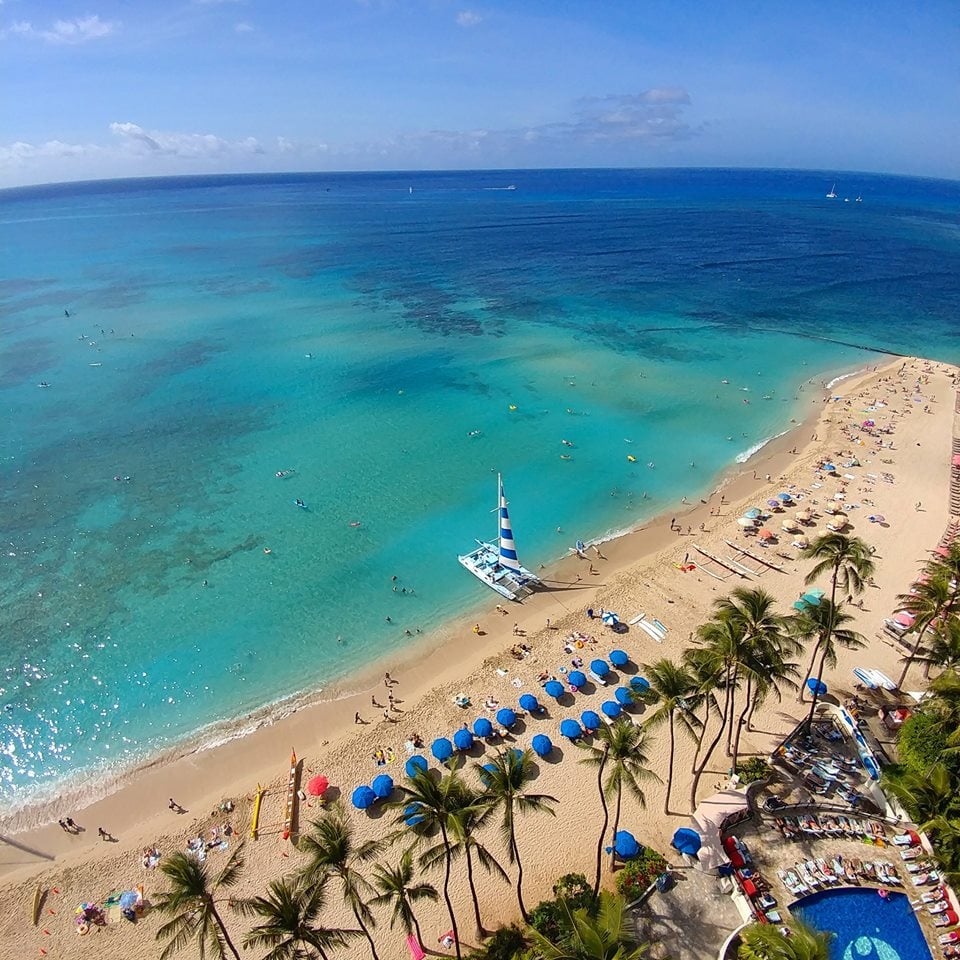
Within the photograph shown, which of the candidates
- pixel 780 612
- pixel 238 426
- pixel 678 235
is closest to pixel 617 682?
pixel 780 612

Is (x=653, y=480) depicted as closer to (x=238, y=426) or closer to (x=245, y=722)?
(x=245, y=722)

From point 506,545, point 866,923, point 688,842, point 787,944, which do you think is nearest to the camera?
point 787,944

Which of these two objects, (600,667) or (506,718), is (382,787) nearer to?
(506,718)

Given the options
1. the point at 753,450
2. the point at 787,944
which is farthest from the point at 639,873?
the point at 753,450

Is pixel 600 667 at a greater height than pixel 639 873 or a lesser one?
greater

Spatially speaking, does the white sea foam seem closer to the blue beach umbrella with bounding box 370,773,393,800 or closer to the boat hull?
the boat hull

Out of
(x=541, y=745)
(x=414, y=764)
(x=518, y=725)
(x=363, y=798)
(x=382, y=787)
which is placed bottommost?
(x=363, y=798)

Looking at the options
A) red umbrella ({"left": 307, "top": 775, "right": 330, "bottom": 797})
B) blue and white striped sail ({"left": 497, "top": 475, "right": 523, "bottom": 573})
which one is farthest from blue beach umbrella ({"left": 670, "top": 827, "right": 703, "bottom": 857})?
blue and white striped sail ({"left": 497, "top": 475, "right": 523, "bottom": 573})
